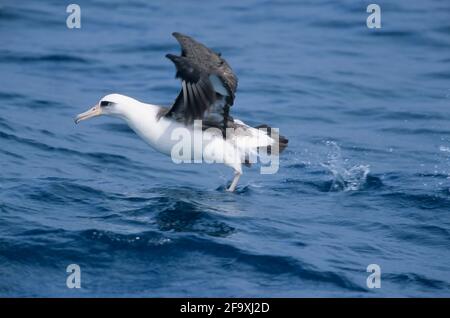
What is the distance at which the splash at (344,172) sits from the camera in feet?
36.5

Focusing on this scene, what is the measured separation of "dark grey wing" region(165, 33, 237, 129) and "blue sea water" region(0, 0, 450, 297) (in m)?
0.95

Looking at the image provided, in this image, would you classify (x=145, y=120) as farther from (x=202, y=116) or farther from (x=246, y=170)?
(x=246, y=170)

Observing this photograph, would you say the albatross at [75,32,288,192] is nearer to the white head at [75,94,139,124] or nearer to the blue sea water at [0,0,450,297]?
the white head at [75,94,139,124]

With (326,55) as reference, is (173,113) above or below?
below

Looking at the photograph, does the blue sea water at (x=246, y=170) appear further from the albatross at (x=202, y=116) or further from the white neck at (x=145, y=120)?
the white neck at (x=145, y=120)

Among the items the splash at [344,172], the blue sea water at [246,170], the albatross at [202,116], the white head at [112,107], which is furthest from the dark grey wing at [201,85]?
the splash at [344,172]

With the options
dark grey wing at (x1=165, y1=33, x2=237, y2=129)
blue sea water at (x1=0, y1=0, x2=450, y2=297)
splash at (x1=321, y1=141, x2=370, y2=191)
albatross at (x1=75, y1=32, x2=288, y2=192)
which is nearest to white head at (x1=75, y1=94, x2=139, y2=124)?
albatross at (x1=75, y1=32, x2=288, y2=192)

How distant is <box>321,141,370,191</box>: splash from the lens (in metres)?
11.1

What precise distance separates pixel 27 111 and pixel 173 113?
14.6ft

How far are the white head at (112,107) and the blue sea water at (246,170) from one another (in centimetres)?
80

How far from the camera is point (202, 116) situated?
1041cm
